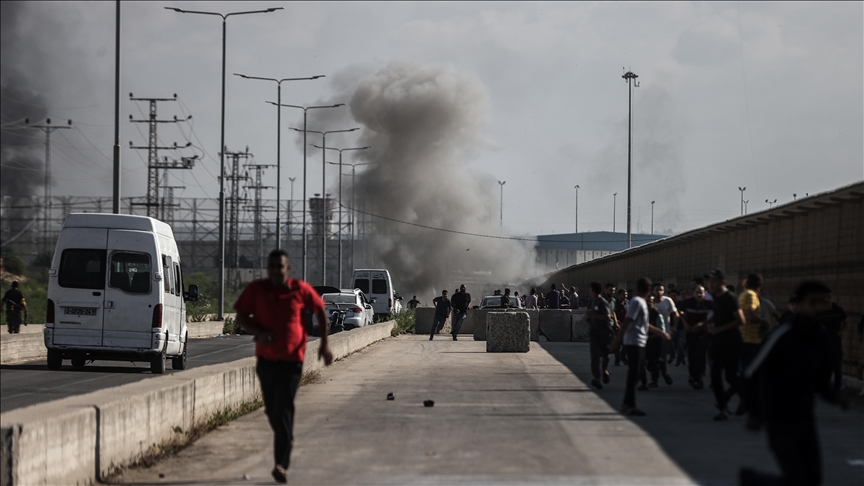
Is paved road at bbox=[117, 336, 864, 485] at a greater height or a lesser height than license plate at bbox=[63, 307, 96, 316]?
lesser

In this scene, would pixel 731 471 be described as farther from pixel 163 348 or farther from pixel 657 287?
pixel 163 348

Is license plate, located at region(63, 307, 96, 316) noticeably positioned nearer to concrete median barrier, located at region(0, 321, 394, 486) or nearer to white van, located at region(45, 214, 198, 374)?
white van, located at region(45, 214, 198, 374)

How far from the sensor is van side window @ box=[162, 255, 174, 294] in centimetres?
1786

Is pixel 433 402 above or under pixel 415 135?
under

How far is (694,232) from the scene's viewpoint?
29953 mm

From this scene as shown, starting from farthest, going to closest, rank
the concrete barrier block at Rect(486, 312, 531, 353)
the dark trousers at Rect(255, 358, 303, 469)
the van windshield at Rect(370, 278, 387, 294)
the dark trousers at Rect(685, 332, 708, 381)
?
1. the van windshield at Rect(370, 278, 387, 294)
2. the concrete barrier block at Rect(486, 312, 531, 353)
3. the dark trousers at Rect(685, 332, 708, 381)
4. the dark trousers at Rect(255, 358, 303, 469)

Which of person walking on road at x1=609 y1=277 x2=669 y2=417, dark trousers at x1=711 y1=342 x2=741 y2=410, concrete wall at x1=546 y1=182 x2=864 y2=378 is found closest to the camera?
dark trousers at x1=711 y1=342 x2=741 y2=410

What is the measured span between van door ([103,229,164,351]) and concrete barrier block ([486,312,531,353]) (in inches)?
432

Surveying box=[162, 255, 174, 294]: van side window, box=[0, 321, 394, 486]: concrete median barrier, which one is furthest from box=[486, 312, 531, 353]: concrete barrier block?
box=[0, 321, 394, 486]: concrete median barrier

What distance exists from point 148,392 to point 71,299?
29.0 feet

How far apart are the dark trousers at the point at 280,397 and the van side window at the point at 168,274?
9.92 meters

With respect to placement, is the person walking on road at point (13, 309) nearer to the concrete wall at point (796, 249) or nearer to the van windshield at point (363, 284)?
the concrete wall at point (796, 249)

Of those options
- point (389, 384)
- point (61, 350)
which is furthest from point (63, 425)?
point (61, 350)

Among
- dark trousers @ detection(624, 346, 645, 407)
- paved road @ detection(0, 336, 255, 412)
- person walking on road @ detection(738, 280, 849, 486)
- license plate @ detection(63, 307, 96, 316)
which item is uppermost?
person walking on road @ detection(738, 280, 849, 486)
